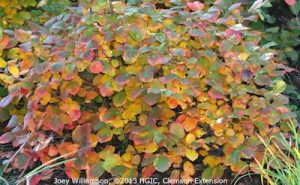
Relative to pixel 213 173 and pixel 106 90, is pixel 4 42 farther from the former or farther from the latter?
pixel 213 173

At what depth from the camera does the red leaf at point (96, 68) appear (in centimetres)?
233

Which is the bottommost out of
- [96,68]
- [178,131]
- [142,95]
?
Answer: [178,131]

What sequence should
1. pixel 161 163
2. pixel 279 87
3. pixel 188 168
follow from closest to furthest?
pixel 161 163
pixel 188 168
pixel 279 87

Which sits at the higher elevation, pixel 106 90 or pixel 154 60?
pixel 154 60

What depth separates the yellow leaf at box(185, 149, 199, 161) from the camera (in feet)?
7.70

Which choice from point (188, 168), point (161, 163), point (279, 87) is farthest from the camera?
point (279, 87)

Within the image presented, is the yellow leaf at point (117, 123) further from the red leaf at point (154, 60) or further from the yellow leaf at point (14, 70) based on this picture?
the yellow leaf at point (14, 70)

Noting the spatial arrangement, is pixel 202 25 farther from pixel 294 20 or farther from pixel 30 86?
pixel 294 20

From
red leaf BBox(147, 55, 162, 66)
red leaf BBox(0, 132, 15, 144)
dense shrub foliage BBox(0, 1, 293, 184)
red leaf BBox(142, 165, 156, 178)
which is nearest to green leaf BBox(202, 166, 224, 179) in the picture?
dense shrub foliage BBox(0, 1, 293, 184)

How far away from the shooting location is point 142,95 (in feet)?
7.85

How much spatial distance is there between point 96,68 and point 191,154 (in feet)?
1.91

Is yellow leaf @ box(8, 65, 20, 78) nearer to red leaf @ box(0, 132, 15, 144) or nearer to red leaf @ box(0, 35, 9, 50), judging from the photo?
red leaf @ box(0, 35, 9, 50)

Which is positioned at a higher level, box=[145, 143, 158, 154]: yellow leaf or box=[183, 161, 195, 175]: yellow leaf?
box=[145, 143, 158, 154]: yellow leaf

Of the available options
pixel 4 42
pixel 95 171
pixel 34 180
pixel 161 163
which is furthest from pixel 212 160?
pixel 4 42
